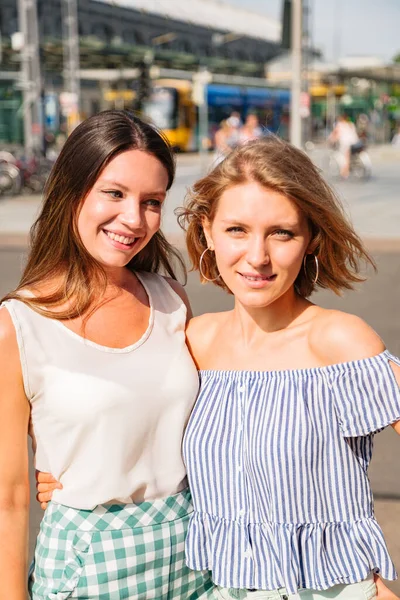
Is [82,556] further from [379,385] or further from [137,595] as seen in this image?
[379,385]

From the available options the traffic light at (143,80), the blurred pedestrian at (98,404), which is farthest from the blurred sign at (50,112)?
the blurred pedestrian at (98,404)

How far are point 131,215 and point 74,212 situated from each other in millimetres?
156

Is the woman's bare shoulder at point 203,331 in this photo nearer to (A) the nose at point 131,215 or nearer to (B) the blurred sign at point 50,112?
(A) the nose at point 131,215

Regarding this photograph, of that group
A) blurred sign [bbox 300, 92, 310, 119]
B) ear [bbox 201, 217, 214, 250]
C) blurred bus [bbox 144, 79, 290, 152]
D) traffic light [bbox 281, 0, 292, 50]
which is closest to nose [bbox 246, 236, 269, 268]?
ear [bbox 201, 217, 214, 250]

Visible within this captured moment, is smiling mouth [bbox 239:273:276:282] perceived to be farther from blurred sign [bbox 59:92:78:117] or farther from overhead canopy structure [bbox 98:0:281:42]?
overhead canopy structure [bbox 98:0:281:42]

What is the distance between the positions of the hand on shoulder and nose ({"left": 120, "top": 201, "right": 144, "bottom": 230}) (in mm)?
500

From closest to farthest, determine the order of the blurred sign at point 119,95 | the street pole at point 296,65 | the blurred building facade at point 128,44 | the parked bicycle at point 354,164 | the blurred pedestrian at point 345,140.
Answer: the street pole at point 296,65
the blurred pedestrian at point 345,140
the parked bicycle at point 354,164
the blurred building facade at point 128,44
the blurred sign at point 119,95

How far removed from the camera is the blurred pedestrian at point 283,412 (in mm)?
1879

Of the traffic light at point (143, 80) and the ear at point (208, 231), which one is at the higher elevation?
the traffic light at point (143, 80)

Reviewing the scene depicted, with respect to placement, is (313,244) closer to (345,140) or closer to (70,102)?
(345,140)

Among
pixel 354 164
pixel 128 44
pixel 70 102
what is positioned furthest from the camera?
pixel 128 44

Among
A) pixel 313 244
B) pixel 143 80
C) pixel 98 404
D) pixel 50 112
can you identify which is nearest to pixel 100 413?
pixel 98 404

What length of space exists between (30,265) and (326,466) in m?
0.92

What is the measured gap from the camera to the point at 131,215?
2.09m
